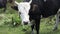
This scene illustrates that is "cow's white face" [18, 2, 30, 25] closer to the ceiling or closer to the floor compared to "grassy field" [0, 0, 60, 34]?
closer to the ceiling

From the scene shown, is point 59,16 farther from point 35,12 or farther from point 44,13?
point 35,12

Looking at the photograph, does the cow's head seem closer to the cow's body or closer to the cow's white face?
the cow's white face

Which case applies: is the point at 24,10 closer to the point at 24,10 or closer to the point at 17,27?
the point at 24,10

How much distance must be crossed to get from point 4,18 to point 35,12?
3.36 metres

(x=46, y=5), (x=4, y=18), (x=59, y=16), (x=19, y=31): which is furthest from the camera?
(x=4, y=18)

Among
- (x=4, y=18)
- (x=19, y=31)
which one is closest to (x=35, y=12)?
(x=19, y=31)

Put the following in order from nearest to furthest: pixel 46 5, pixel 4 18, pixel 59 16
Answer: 1. pixel 46 5
2. pixel 59 16
3. pixel 4 18

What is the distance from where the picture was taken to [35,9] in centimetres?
721

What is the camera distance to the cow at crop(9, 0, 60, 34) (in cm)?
720

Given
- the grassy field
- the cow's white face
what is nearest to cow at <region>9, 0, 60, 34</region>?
the cow's white face

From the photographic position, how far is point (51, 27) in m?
9.20

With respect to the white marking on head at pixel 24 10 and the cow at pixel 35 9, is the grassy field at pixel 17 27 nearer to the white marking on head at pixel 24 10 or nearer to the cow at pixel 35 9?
the cow at pixel 35 9

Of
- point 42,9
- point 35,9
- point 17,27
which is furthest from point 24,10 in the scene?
point 17,27

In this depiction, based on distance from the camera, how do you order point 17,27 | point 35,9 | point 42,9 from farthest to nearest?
point 17,27, point 42,9, point 35,9
